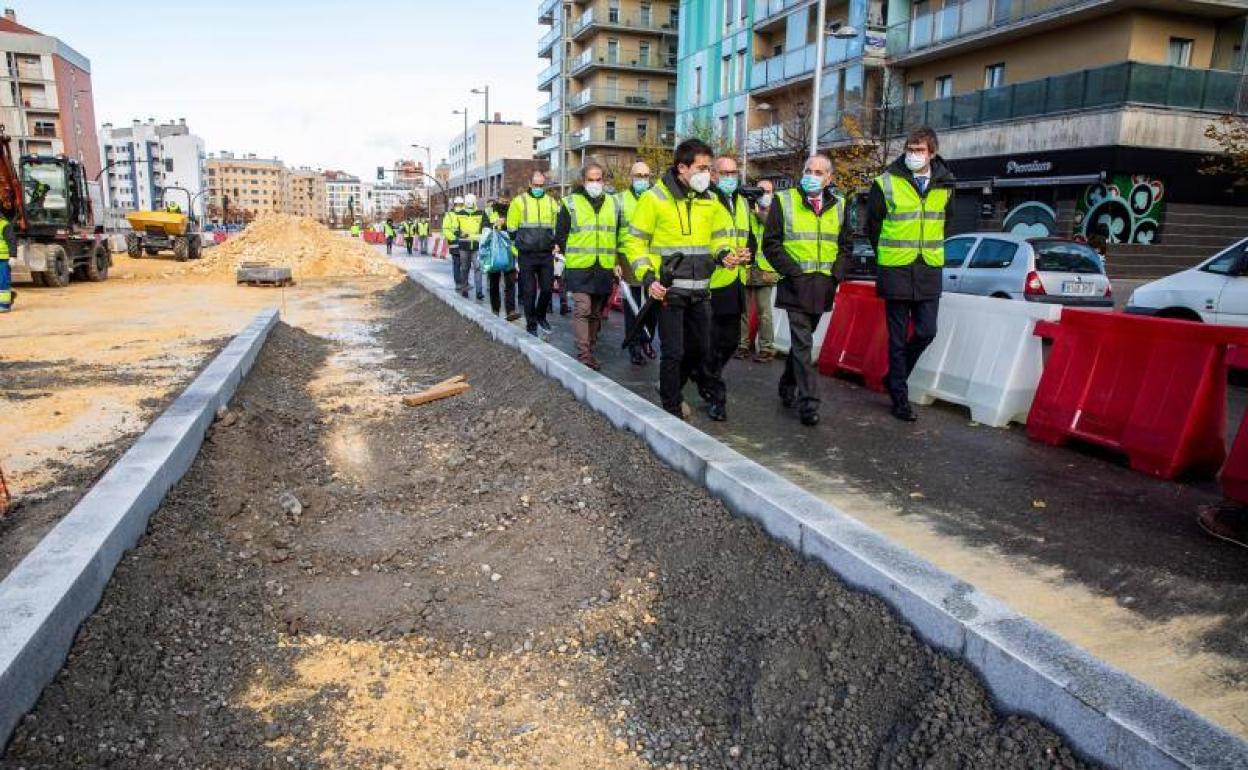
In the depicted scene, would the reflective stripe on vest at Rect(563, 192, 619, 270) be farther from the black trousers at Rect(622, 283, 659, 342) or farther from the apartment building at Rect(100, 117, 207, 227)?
the apartment building at Rect(100, 117, 207, 227)

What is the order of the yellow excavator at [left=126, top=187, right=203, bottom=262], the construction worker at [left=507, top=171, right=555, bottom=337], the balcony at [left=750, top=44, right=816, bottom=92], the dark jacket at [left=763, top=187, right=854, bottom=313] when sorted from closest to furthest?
the dark jacket at [left=763, top=187, right=854, bottom=313]
the construction worker at [left=507, top=171, right=555, bottom=337]
the balcony at [left=750, top=44, right=816, bottom=92]
the yellow excavator at [left=126, top=187, right=203, bottom=262]

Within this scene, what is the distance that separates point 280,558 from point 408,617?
1.03 m

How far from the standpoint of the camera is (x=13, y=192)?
18.9 m

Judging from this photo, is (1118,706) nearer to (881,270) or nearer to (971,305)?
(881,270)

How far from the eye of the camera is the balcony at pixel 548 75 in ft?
234

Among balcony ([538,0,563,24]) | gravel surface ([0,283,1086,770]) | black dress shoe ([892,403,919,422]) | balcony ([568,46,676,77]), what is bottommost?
gravel surface ([0,283,1086,770])

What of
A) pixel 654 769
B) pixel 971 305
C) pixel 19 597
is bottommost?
pixel 654 769

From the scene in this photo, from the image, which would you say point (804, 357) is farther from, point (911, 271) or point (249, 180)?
point (249, 180)

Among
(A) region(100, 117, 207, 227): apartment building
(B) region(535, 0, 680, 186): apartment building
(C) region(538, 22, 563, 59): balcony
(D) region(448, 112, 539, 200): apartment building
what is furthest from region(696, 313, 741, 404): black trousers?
(A) region(100, 117, 207, 227): apartment building

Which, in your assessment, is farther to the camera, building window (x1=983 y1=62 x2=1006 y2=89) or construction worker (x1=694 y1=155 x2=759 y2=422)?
building window (x1=983 y1=62 x2=1006 y2=89)

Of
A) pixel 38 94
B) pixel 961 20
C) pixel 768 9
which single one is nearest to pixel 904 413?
pixel 961 20

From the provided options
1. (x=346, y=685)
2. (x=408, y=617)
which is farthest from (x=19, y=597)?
(x=408, y=617)

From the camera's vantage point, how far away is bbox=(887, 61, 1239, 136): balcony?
21109mm

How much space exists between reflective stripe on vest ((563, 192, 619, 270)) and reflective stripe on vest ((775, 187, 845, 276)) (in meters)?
2.81
